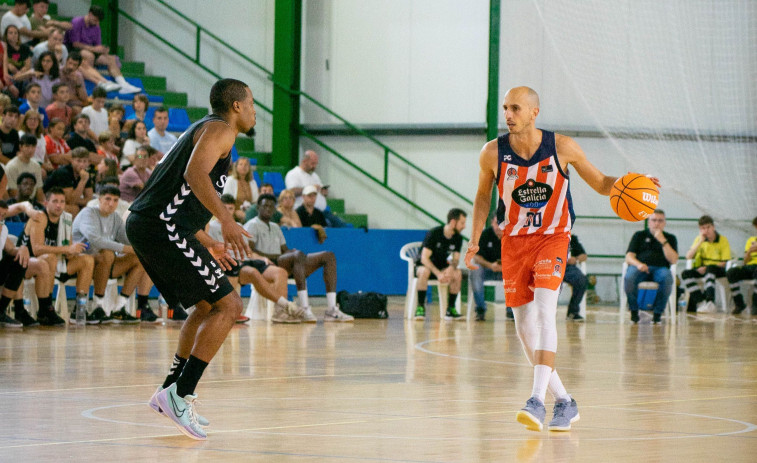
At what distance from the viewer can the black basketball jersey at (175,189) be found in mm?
5094

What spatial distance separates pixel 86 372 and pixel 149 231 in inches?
111

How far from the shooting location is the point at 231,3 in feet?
67.4

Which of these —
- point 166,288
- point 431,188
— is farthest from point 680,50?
point 166,288

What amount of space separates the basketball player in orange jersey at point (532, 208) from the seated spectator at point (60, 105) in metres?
10.7

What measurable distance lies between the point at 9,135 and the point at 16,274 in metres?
2.72

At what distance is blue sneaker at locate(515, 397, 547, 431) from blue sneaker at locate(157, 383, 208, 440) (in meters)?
1.50

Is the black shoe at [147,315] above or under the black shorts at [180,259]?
under

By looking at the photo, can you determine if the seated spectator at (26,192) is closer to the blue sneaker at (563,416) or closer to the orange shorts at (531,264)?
the orange shorts at (531,264)

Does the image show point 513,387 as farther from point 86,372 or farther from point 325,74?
point 325,74

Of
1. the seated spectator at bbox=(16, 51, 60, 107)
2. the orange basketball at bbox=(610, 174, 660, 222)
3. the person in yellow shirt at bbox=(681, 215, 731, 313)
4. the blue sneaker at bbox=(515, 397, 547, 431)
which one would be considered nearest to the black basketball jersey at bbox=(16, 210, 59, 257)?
the seated spectator at bbox=(16, 51, 60, 107)

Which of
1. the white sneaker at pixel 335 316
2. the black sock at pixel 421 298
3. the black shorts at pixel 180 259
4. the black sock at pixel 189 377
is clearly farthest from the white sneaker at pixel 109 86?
the black sock at pixel 189 377

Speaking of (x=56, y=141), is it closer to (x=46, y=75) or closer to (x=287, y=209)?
(x=46, y=75)

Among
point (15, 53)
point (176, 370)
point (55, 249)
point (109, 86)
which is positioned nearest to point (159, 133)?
point (109, 86)

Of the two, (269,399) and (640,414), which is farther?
(269,399)
